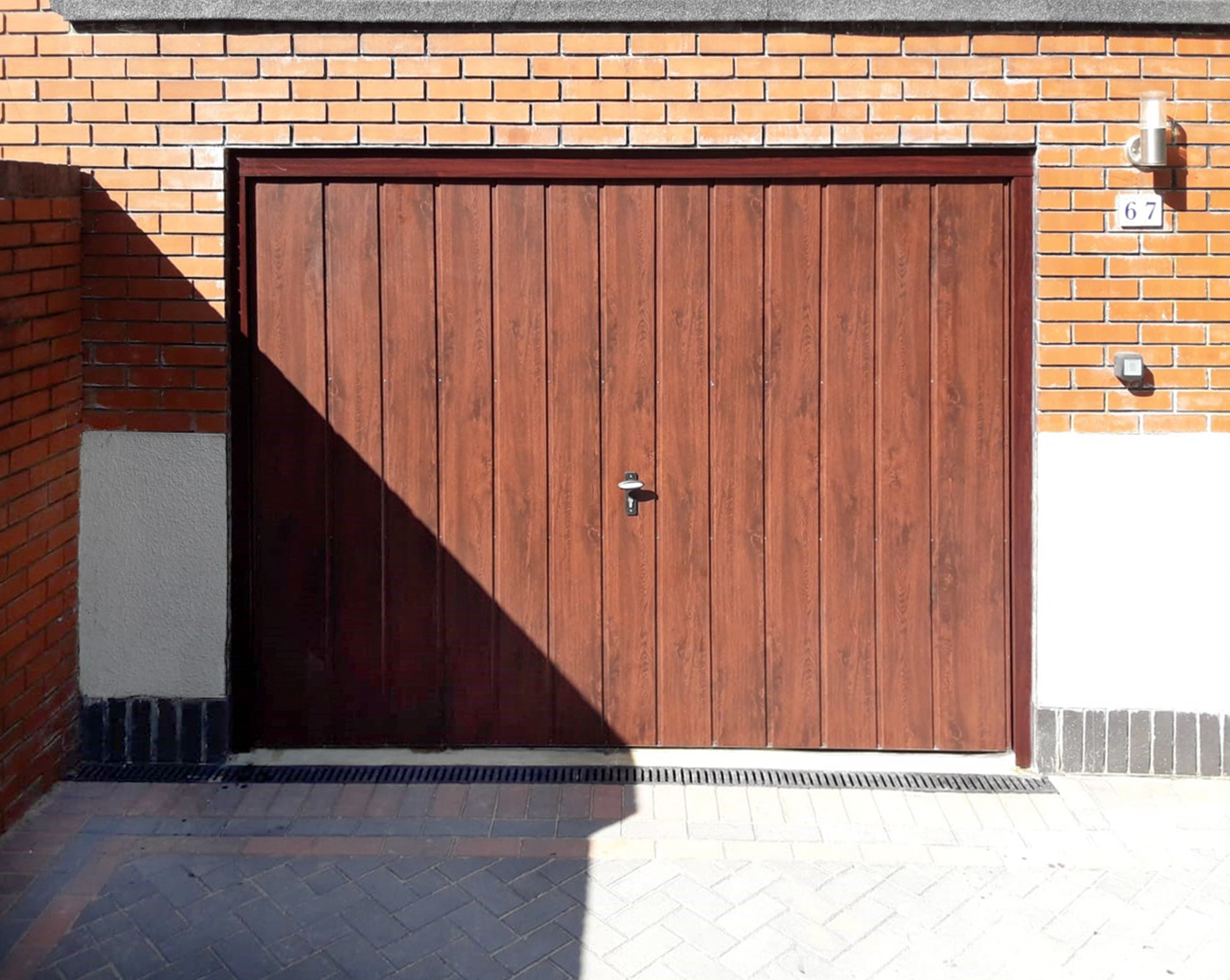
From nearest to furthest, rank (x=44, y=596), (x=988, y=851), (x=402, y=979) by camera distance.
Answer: (x=402, y=979), (x=988, y=851), (x=44, y=596)

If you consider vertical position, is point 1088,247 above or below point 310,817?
above

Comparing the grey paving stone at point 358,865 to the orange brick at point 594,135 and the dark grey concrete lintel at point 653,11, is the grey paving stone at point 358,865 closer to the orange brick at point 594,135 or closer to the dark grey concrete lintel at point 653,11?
the orange brick at point 594,135

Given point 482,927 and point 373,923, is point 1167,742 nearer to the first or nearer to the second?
point 482,927

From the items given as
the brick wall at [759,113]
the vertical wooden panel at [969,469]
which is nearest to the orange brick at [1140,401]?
the brick wall at [759,113]

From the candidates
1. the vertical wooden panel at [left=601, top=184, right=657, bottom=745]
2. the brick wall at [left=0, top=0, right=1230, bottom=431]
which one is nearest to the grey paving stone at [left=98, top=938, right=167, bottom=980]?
the vertical wooden panel at [left=601, top=184, right=657, bottom=745]

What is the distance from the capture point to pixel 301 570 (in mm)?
6031

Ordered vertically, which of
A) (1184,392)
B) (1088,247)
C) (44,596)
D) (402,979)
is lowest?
(402,979)

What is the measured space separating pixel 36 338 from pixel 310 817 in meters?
2.02

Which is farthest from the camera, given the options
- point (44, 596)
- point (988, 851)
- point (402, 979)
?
point (44, 596)

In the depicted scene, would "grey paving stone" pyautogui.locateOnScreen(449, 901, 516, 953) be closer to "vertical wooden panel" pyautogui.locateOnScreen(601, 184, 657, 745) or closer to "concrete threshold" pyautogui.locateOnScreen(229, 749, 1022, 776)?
"concrete threshold" pyautogui.locateOnScreen(229, 749, 1022, 776)

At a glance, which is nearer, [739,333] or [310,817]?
[310,817]

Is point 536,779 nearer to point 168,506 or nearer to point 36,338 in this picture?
point 168,506

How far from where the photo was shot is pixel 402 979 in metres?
4.42

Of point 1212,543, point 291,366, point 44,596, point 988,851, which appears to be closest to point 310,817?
point 44,596
